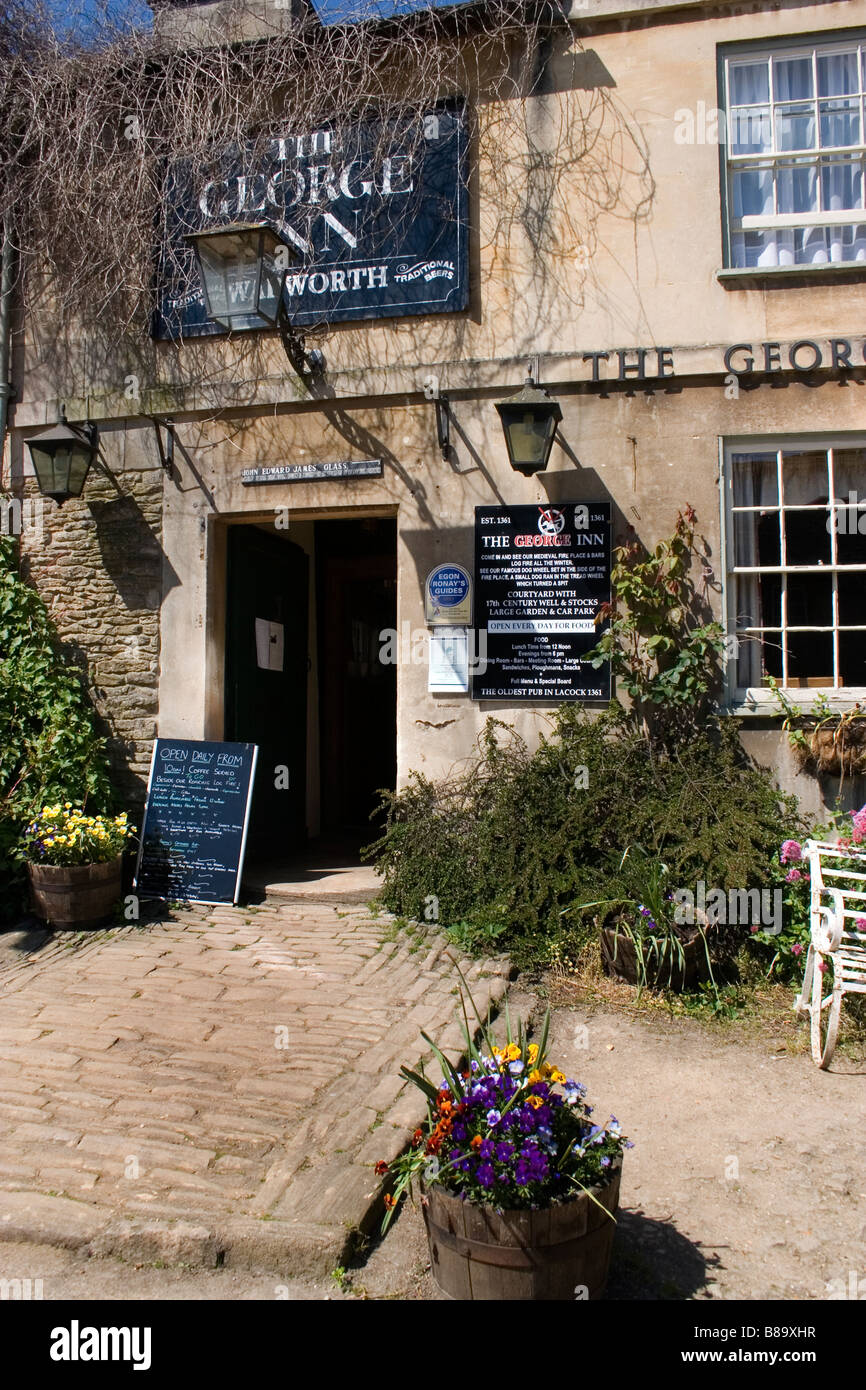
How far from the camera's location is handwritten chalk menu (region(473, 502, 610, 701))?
6.37m

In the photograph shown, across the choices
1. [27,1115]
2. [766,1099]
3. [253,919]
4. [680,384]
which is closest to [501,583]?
[680,384]

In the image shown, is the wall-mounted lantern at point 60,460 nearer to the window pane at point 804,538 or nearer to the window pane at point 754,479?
the window pane at point 754,479

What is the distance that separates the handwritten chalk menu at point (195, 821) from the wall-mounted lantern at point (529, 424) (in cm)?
280

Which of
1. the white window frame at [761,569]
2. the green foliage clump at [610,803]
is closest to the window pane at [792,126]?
the white window frame at [761,569]

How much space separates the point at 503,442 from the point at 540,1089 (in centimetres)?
489

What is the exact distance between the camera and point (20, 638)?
7207 mm

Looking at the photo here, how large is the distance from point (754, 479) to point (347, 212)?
3541 millimetres

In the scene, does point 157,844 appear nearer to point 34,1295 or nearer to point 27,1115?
point 27,1115

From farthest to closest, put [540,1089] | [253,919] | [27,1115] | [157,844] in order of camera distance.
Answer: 1. [157,844]
2. [253,919]
3. [27,1115]
4. [540,1089]

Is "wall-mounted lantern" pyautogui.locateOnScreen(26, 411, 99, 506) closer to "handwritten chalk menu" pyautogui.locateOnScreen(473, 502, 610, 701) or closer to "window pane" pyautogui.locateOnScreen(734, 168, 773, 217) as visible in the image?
"handwritten chalk menu" pyautogui.locateOnScreen(473, 502, 610, 701)

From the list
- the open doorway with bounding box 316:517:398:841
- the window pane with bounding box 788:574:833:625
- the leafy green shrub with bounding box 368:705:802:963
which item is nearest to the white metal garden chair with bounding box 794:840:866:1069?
the leafy green shrub with bounding box 368:705:802:963

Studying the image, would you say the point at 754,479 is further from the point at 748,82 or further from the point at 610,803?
the point at 748,82

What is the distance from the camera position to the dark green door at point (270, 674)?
7531mm

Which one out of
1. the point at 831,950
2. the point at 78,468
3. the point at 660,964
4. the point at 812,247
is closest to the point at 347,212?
the point at 78,468
